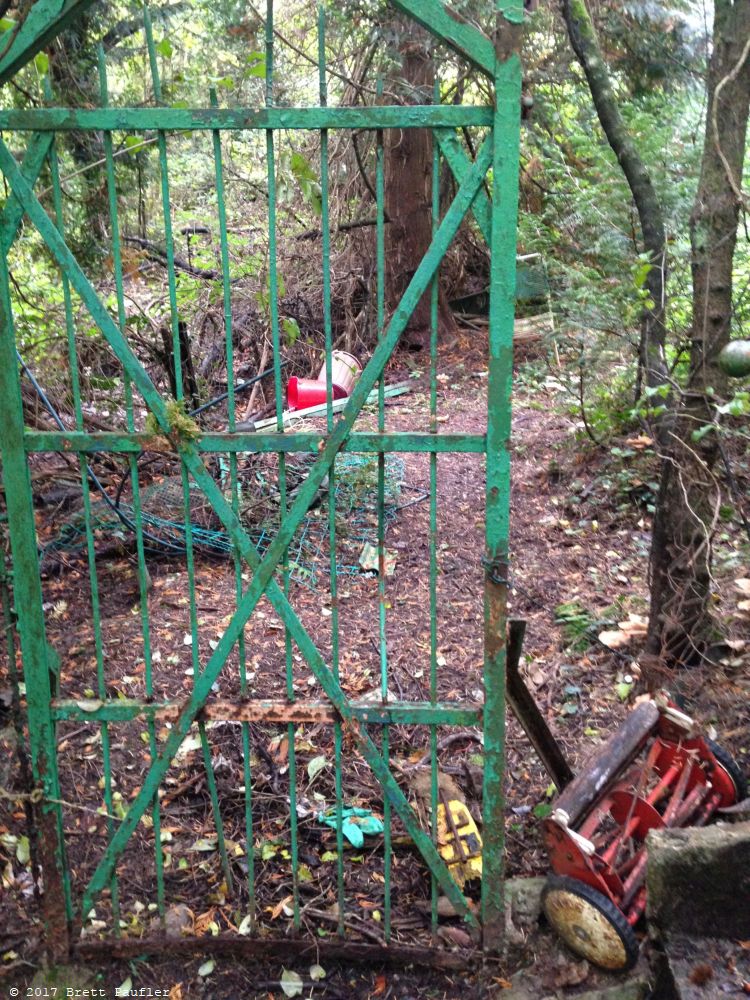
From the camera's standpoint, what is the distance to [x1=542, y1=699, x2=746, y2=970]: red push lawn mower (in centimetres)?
260

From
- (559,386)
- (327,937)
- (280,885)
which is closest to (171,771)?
(280,885)

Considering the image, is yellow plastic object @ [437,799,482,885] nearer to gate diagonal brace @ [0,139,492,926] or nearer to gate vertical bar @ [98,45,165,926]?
gate diagonal brace @ [0,139,492,926]

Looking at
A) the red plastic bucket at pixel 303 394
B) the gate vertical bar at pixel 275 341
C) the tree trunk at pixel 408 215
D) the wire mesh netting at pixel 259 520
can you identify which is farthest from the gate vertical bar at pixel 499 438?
the tree trunk at pixel 408 215

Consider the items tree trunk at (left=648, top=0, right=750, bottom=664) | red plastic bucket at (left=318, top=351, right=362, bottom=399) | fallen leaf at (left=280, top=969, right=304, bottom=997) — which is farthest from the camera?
red plastic bucket at (left=318, top=351, right=362, bottom=399)

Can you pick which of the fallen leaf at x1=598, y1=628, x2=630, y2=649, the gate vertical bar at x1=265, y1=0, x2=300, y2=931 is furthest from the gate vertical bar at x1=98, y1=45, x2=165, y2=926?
the fallen leaf at x1=598, y1=628, x2=630, y2=649

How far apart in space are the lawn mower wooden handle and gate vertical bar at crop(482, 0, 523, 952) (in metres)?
0.29

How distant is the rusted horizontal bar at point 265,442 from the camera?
249cm

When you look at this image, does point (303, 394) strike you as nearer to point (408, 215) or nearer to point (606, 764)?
point (408, 215)

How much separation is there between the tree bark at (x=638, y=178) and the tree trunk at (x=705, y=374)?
77cm

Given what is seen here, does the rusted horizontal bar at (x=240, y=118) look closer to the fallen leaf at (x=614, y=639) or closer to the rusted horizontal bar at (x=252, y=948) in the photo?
the rusted horizontal bar at (x=252, y=948)

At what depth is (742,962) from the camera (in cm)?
249

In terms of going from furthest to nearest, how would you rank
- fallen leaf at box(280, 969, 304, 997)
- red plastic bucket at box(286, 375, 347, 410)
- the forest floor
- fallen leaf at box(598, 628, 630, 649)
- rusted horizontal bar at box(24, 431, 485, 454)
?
red plastic bucket at box(286, 375, 347, 410)
fallen leaf at box(598, 628, 630, 649)
the forest floor
fallen leaf at box(280, 969, 304, 997)
rusted horizontal bar at box(24, 431, 485, 454)

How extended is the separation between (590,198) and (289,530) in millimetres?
5168

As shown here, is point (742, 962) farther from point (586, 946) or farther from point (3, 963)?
point (3, 963)
